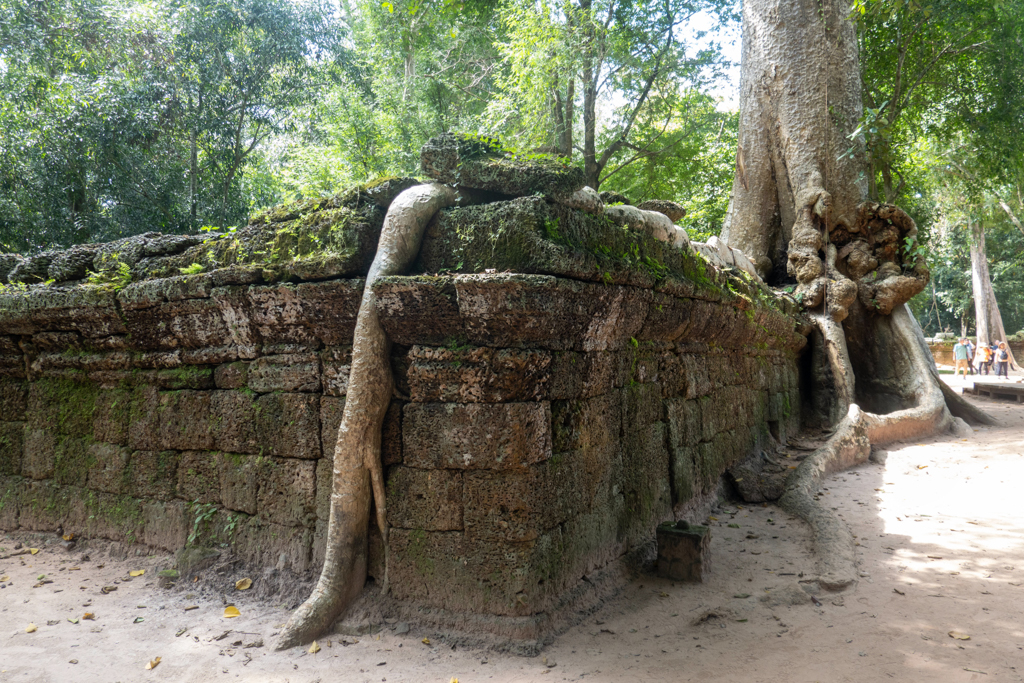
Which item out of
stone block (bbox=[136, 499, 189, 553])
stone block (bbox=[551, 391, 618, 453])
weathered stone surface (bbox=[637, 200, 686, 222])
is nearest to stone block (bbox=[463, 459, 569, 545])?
stone block (bbox=[551, 391, 618, 453])

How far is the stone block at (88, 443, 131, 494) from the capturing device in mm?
3889

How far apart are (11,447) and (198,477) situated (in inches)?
79.2

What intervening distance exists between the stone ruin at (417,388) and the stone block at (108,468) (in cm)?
2

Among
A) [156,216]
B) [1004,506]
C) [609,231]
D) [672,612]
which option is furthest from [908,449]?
[156,216]

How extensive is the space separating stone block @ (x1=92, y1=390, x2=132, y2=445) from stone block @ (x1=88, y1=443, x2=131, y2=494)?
6 cm

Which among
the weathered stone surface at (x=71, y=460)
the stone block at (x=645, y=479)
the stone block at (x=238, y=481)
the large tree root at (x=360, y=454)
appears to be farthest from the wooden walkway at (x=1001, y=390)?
the weathered stone surface at (x=71, y=460)

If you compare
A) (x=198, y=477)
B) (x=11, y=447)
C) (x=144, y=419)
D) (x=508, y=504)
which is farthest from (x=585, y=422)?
(x=11, y=447)

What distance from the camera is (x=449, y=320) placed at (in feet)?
8.95

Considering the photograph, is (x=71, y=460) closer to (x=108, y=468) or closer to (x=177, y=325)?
(x=108, y=468)

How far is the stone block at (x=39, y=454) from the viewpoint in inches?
167

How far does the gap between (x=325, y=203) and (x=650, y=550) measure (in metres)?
2.80

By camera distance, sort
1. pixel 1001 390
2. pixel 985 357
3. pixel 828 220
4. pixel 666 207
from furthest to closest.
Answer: pixel 985 357
pixel 1001 390
pixel 828 220
pixel 666 207

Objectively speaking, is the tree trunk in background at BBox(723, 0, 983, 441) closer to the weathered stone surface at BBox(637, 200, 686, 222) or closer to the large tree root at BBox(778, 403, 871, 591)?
the large tree root at BBox(778, 403, 871, 591)

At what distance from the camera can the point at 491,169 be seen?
3002 millimetres
